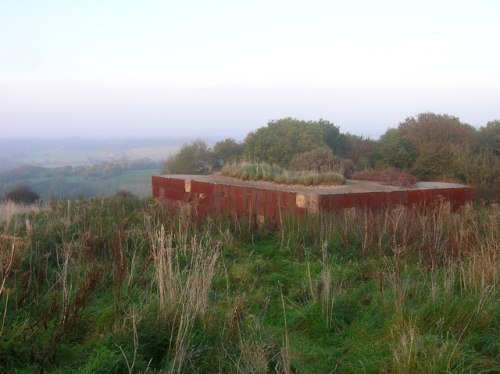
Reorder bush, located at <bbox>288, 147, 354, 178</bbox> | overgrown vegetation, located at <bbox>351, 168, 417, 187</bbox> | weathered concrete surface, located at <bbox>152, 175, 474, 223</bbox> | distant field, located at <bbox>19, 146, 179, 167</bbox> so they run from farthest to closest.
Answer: distant field, located at <bbox>19, 146, 179, 167</bbox>
bush, located at <bbox>288, 147, 354, 178</bbox>
overgrown vegetation, located at <bbox>351, 168, 417, 187</bbox>
weathered concrete surface, located at <bbox>152, 175, 474, 223</bbox>

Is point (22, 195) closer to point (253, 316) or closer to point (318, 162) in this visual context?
point (318, 162)

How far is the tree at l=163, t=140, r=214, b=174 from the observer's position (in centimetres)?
2977

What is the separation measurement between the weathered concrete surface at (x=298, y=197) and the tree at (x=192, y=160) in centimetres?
1521

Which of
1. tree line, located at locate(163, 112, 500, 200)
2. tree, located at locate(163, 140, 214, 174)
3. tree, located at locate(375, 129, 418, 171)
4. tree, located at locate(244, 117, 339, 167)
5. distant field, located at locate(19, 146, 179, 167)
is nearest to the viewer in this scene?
tree line, located at locate(163, 112, 500, 200)

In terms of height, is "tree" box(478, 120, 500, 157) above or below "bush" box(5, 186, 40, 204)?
above

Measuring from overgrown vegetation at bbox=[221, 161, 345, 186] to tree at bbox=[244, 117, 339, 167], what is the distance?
344 inches

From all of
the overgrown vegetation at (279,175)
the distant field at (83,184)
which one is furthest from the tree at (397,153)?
the distant field at (83,184)

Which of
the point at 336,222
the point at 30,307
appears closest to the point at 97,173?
the point at 336,222

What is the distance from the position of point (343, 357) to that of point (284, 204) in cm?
695

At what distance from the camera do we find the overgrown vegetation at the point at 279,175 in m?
13.4

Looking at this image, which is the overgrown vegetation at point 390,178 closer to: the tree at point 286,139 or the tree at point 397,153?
the tree at point 397,153

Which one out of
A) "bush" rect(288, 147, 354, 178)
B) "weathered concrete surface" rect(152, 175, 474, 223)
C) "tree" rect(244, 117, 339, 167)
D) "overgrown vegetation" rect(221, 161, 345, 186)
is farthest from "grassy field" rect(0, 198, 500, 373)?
"tree" rect(244, 117, 339, 167)

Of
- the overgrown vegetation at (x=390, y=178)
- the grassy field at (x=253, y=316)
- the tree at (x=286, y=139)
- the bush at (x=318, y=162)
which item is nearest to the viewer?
the grassy field at (x=253, y=316)

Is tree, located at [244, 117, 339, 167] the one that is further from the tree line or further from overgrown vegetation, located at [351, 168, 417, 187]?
overgrown vegetation, located at [351, 168, 417, 187]
